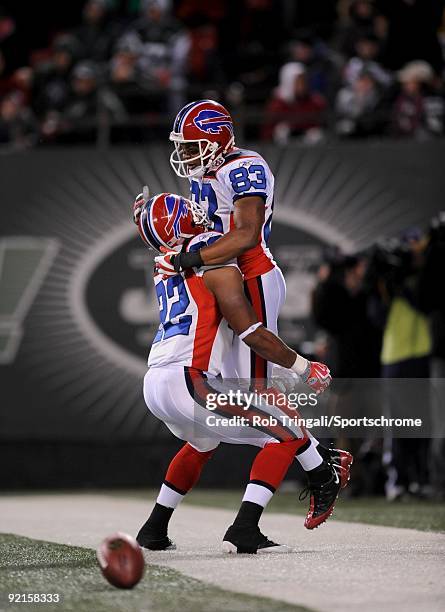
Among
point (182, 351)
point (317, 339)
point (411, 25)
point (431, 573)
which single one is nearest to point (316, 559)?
point (431, 573)

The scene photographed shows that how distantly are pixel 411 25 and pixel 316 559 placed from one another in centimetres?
766

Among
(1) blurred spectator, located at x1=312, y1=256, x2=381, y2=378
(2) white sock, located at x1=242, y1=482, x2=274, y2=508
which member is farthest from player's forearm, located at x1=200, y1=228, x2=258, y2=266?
(1) blurred spectator, located at x1=312, y1=256, x2=381, y2=378

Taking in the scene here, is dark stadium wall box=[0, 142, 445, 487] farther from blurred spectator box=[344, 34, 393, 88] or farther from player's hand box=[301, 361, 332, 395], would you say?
player's hand box=[301, 361, 332, 395]

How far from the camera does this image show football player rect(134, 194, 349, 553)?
5664 mm

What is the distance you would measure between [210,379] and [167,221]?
758 mm

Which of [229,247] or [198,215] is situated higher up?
[198,215]

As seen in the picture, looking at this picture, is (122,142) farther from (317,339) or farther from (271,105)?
(317,339)

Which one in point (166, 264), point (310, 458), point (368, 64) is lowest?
point (310, 458)

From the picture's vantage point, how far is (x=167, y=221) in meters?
5.74

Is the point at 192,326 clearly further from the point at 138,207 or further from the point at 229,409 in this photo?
the point at 138,207

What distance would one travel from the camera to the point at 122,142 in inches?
505

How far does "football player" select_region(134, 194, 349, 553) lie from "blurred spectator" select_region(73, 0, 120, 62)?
8799mm

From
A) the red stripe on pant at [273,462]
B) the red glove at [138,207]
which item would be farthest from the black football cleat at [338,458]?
the red glove at [138,207]

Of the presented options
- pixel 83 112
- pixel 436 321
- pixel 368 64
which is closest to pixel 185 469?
pixel 436 321
